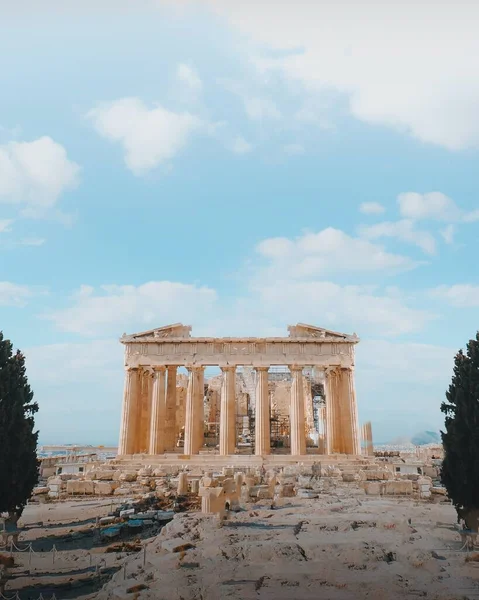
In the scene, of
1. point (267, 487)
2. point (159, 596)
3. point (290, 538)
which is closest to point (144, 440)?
point (267, 487)

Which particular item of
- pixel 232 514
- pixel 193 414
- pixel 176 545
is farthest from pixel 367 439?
pixel 176 545

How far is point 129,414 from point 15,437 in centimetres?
2189

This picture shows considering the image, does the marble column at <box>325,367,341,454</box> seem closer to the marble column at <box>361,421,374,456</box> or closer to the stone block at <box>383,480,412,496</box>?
the marble column at <box>361,421,374,456</box>

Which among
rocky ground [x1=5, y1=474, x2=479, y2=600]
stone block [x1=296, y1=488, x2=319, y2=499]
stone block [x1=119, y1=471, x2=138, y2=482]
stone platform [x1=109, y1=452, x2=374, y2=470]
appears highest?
stone platform [x1=109, y1=452, x2=374, y2=470]

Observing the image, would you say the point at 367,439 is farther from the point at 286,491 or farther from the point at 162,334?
the point at 286,491

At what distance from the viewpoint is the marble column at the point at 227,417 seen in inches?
1355

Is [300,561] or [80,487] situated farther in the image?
[80,487]

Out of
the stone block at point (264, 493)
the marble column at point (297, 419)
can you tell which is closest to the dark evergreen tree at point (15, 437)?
the stone block at point (264, 493)

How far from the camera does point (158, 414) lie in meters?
35.6

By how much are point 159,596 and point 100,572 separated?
312 centimetres

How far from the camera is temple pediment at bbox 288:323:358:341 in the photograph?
3638 cm

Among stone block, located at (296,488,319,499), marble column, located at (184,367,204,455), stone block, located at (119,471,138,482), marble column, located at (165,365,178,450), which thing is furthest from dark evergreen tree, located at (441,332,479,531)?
marble column, located at (165,365,178,450)

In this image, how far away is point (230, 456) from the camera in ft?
109

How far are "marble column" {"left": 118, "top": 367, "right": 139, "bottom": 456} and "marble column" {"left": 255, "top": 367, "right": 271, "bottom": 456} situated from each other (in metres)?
9.07
